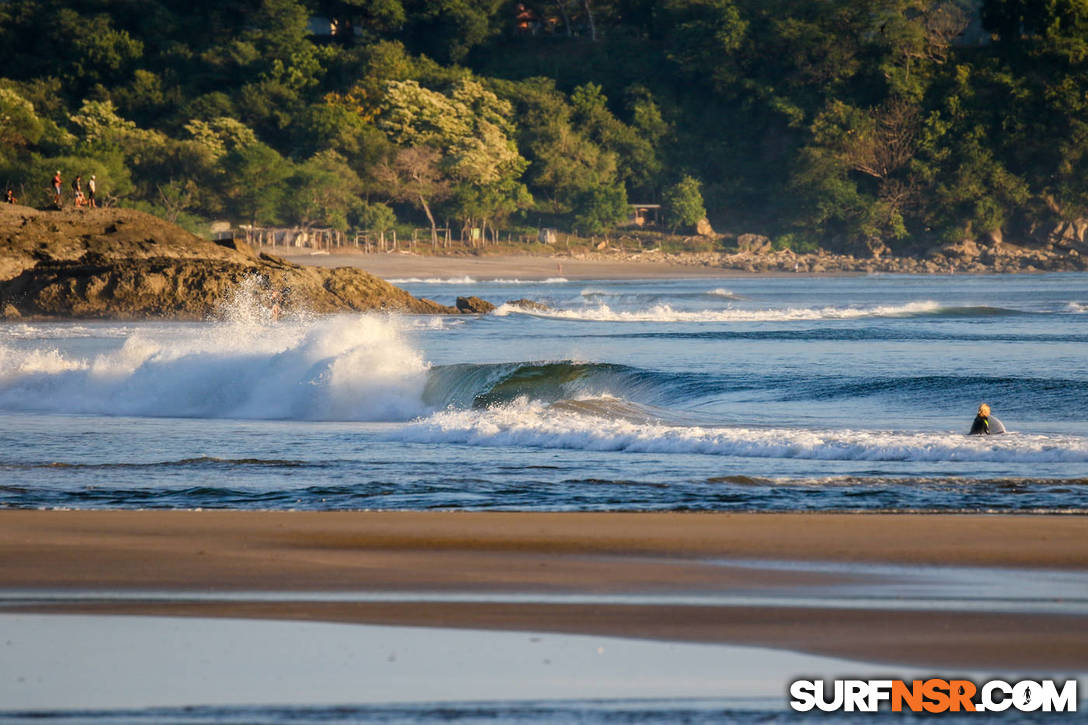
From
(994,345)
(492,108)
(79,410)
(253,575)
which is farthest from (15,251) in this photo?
(492,108)

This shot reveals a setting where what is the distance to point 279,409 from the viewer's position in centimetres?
1775

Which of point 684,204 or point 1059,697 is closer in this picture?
point 1059,697

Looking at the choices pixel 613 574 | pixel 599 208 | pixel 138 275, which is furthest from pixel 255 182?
pixel 613 574

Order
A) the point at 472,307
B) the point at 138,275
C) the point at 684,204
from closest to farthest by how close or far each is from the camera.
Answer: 1. the point at 138,275
2. the point at 472,307
3. the point at 684,204

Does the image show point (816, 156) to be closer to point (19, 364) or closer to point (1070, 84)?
point (1070, 84)

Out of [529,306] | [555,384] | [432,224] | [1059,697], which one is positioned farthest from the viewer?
[432,224]

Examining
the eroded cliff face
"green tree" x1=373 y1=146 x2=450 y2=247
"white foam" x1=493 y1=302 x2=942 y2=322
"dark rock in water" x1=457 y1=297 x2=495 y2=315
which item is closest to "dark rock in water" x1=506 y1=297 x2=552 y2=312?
"white foam" x1=493 y1=302 x2=942 y2=322

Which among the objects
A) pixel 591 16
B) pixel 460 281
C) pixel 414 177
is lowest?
pixel 460 281

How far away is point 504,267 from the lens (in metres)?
85.2

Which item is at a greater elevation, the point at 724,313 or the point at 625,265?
the point at 625,265

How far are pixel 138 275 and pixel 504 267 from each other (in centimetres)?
4701

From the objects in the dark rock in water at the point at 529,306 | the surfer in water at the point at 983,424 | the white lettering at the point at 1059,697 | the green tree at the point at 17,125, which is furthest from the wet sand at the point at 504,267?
the white lettering at the point at 1059,697

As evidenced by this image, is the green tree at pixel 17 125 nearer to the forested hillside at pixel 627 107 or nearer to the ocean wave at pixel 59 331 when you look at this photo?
the forested hillside at pixel 627 107

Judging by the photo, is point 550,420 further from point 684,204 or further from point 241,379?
point 684,204
